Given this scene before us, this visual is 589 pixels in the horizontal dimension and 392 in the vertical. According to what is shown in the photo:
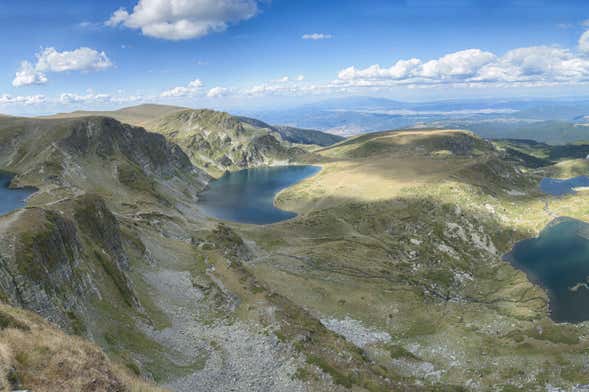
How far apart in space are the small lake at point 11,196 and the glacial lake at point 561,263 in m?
146

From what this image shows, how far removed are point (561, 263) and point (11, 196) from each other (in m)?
190

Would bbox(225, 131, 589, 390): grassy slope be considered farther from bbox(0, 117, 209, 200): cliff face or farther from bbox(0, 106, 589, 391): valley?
bbox(0, 117, 209, 200): cliff face

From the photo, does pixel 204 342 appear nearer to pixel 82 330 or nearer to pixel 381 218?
pixel 82 330

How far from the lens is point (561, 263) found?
466 feet

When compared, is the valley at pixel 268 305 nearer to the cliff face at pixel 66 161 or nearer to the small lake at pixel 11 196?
the cliff face at pixel 66 161

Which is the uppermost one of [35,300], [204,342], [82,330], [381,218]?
[35,300]

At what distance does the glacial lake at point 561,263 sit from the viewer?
107m

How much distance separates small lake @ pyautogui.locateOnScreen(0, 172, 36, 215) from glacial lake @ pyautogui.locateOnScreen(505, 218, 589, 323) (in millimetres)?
145711

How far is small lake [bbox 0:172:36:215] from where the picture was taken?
101713mm

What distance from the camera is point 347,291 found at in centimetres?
8225

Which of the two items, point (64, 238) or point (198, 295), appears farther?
point (198, 295)

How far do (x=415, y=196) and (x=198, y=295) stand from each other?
481 ft

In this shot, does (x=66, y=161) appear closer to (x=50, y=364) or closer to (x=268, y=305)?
(x=268, y=305)

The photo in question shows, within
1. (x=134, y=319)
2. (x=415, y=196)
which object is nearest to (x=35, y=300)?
(x=134, y=319)
